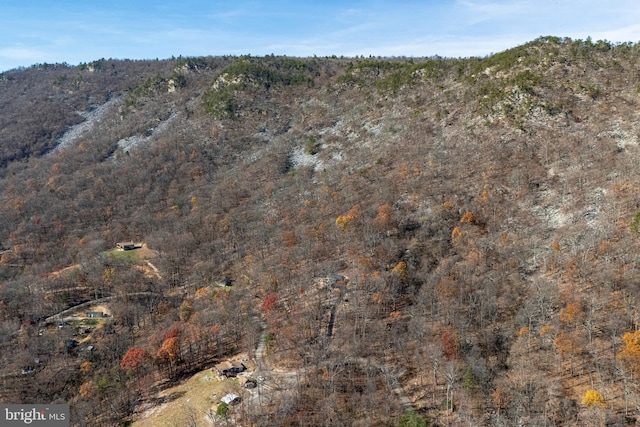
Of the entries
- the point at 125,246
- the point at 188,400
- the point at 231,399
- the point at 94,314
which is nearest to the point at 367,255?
the point at 231,399

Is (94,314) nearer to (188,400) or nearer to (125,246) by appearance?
(125,246)

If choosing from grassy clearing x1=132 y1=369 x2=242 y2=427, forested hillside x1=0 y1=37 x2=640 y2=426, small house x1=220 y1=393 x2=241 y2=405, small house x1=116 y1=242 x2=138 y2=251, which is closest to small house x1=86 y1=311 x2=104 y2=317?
forested hillside x1=0 y1=37 x2=640 y2=426

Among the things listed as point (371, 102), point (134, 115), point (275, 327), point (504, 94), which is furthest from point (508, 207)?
point (134, 115)

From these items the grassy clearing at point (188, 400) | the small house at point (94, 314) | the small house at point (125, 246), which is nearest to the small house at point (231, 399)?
the grassy clearing at point (188, 400)

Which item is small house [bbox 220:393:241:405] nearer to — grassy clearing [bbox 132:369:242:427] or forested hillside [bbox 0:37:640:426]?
grassy clearing [bbox 132:369:242:427]

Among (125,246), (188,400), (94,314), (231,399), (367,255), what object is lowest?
(188,400)

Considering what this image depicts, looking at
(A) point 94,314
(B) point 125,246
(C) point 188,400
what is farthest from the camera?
(B) point 125,246

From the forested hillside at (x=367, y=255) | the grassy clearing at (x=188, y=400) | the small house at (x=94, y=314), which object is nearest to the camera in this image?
the forested hillside at (x=367, y=255)

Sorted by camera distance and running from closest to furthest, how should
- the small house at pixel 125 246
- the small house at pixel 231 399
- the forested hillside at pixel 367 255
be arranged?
the forested hillside at pixel 367 255 < the small house at pixel 231 399 < the small house at pixel 125 246

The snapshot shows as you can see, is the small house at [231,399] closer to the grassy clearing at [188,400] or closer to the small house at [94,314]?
the grassy clearing at [188,400]
